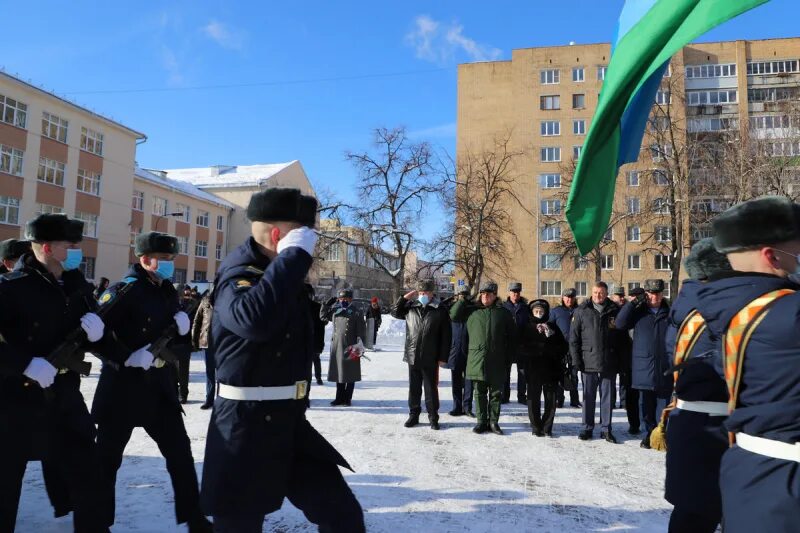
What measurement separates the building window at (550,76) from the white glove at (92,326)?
55.9m

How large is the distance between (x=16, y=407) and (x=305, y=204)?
225cm

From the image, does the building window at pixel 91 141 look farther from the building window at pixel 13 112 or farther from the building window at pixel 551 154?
the building window at pixel 551 154

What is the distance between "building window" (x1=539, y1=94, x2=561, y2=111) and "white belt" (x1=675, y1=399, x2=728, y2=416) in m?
54.4

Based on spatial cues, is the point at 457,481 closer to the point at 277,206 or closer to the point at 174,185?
the point at 277,206

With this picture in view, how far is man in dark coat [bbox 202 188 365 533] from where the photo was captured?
7.56ft

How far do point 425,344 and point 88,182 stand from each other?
122 ft

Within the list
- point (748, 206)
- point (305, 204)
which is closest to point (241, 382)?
point (305, 204)

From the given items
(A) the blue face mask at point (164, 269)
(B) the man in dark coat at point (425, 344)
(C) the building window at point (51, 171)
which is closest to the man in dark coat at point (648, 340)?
(B) the man in dark coat at point (425, 344)

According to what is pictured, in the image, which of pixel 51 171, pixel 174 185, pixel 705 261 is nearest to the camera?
pixel 705 261

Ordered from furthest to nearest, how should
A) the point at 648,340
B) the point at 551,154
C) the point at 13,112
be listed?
the point at 551,154
the point at 13,112
the point at 648,340

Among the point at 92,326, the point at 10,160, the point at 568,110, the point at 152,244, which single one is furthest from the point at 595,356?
the point at 568,110

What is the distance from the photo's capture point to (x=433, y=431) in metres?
7.47

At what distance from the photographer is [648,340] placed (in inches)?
288

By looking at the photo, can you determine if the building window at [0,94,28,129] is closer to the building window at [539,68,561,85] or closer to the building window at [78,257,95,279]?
the building window at [78,257,95,279]
